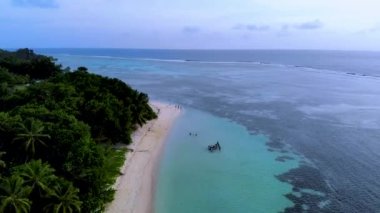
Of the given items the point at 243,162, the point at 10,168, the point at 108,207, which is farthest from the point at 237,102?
the point at 10,168

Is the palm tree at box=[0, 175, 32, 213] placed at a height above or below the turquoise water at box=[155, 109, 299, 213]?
above

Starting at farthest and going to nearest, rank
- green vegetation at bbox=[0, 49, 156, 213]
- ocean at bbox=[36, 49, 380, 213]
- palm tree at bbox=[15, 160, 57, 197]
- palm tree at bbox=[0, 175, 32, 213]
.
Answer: ocean at bbox=[36, 49, 380, 213] < green vegetation at bbox=[0, 49, 156, 213] < palm tree at bbox=[15, 160, 57, 197] < palm tree at bbox=[0, 175, 32, 213]

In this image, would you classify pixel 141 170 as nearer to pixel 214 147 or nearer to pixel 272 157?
pixel 214 147

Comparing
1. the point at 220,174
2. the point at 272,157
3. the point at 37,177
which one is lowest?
the point at 220,174

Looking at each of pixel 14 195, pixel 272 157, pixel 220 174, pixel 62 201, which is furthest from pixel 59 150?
pixel 272 157

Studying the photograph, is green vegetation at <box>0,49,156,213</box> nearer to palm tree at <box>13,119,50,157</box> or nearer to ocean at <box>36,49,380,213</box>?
palm tree at <box>13,119,50,157</box>

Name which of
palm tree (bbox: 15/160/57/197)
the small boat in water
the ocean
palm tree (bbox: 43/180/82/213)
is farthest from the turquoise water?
palm tree (bbox: 15/160/57/197)

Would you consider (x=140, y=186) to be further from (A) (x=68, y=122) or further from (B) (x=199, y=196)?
(A) (x=68, y=122)
